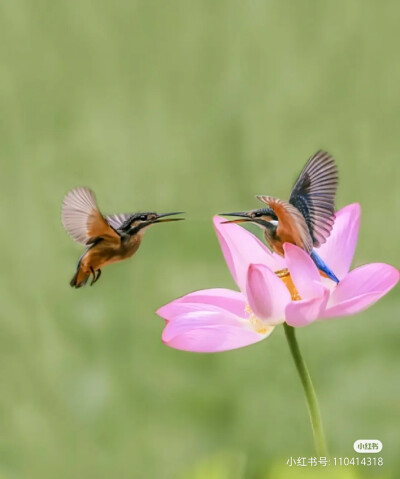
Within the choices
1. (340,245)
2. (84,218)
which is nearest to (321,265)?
(340,245)

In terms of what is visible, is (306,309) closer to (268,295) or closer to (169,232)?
(268,295)

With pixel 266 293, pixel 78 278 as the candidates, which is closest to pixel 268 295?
pixel 266 293

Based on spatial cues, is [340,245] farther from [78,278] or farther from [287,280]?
[78,278]

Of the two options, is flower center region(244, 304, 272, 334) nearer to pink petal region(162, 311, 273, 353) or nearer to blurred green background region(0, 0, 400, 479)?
pink petal region(162, 311, 273, 353)

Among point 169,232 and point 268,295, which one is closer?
point 268,295

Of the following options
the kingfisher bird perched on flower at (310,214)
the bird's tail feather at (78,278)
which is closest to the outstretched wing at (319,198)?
the kingfisher bird perched on flower at (310,214)

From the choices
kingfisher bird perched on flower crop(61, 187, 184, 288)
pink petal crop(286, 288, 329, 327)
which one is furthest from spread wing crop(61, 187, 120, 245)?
pink petal crop(286, 288, 329, 327)

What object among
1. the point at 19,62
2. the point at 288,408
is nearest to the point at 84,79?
the point at 19,62
